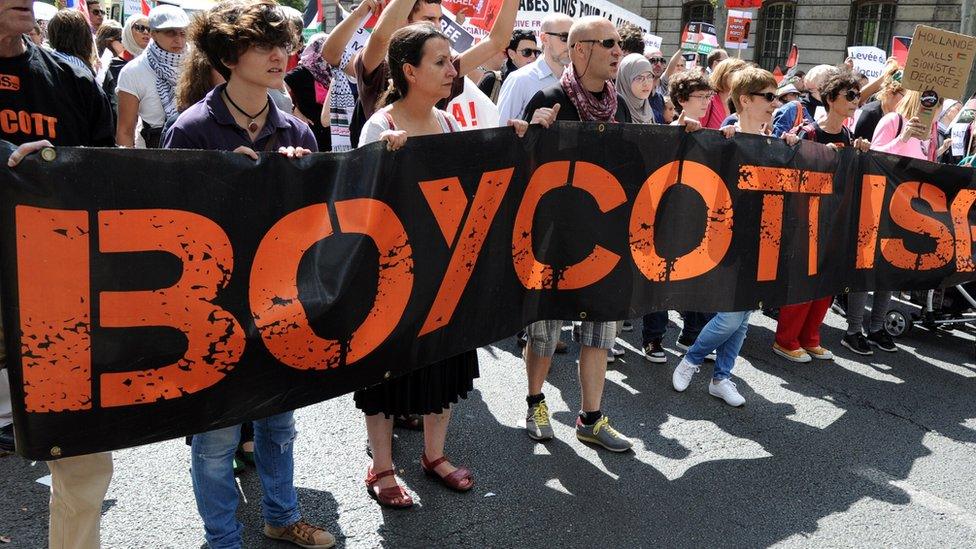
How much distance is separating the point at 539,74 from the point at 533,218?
2.13 metres

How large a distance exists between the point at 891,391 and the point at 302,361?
3.96 metres

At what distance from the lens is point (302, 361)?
9.46 feet

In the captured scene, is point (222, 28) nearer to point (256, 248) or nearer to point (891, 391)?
point (256, 248)

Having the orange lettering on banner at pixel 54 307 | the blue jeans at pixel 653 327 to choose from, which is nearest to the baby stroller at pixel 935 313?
the blue jeans at pixel 653 327

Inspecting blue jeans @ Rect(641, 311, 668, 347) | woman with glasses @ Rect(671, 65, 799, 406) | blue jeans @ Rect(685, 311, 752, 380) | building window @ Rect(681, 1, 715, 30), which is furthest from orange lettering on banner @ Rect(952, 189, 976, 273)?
building window @ Rect(681, 1, 715, 30)

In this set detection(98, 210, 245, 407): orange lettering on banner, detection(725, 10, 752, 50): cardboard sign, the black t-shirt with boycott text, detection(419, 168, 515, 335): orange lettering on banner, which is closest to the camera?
Result: detection(98, 210, 245, 407): orange lettering on banner

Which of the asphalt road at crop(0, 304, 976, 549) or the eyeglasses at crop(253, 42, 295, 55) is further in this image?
the asphalt road at crop(0, 304, 976, 549)

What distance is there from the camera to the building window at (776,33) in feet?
82.4

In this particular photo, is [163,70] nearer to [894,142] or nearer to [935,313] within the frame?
[894,142]

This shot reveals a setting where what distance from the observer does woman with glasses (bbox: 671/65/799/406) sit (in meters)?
4.69

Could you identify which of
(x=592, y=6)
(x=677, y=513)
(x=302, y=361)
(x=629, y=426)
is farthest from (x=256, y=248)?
(x=592, y=6)

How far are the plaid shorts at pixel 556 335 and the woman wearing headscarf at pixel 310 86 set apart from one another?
290 cm

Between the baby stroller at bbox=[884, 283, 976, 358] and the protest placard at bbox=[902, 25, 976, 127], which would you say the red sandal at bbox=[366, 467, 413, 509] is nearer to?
the baby stroller at bbox=[884, 283, 976, 358]

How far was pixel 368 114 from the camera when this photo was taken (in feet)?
13.3
